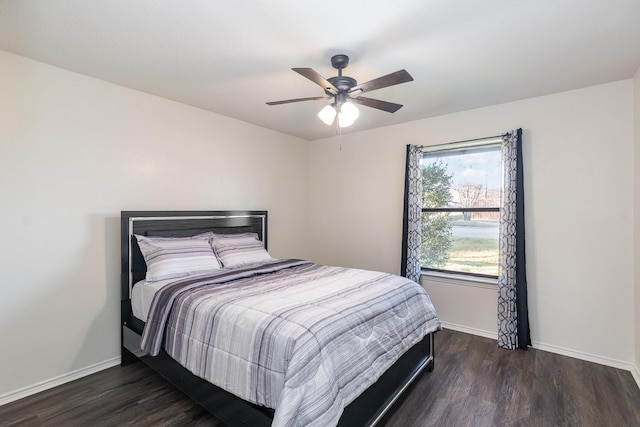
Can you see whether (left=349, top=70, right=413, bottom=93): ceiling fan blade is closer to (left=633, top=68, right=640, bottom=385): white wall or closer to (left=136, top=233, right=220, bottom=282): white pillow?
(left=136, top=233, right=220, bottom=282): white pillow

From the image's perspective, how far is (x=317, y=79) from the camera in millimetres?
1997

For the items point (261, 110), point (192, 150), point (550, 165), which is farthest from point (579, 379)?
point (192, 150)

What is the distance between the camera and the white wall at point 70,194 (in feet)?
7.55

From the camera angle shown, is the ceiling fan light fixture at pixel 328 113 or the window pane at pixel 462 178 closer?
the ceiling fan light fixture at pixel 328 113

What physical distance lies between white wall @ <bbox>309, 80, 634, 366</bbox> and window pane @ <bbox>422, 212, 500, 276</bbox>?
0.28 metres

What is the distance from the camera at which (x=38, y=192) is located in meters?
2.40

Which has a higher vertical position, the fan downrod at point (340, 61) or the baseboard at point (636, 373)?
the fan downrod at point (340, 61)

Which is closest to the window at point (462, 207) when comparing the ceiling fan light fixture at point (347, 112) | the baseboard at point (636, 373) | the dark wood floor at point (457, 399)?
the dark wood floor at point (457, 399)

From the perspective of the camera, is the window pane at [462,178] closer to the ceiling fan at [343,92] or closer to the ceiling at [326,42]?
the ceiling at [326,42]

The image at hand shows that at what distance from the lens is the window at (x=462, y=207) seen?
11.4ft

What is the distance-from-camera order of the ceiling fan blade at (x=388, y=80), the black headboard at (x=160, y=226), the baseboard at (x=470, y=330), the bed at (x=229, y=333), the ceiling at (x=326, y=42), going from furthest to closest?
the baseboard at (x=470, y=330) < the black headboard at (x=160, y=226) < the ceiling fan blade at (x=388, y=80) < the ceiling at (x=326, y=42) < the bed at (x=229, y=333)

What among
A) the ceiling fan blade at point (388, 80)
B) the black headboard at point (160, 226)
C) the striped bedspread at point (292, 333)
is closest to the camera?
the striped bedspread at point (292, 333)

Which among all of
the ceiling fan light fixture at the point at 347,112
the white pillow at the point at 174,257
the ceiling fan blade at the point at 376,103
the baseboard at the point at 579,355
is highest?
the ceiling fan blade at the point at 376,103

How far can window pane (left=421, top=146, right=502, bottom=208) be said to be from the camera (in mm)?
3490
